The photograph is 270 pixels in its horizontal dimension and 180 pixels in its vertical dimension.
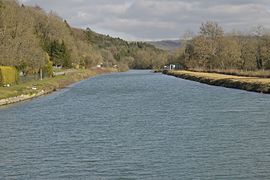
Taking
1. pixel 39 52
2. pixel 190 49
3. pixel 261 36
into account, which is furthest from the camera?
pixel 190 49

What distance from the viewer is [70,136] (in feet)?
79.7

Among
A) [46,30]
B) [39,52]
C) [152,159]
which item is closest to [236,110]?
[152,159]

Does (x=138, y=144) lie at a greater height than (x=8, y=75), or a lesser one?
lesser

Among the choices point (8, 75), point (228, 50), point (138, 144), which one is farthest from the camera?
point (228, 50)

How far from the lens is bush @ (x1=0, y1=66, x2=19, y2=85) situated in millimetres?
55094

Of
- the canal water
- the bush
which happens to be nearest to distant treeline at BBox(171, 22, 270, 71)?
the bush

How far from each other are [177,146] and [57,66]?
10460cm

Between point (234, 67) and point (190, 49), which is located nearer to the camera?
point (234, 67)

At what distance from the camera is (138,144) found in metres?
21.4

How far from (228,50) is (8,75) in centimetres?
6360

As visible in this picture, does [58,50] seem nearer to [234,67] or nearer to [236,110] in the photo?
[234,67]

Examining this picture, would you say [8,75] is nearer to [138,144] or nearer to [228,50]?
[138,144]

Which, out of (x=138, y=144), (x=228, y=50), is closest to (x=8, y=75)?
(x=138, y=144)

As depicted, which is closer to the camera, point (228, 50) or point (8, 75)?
point (8, 75)
